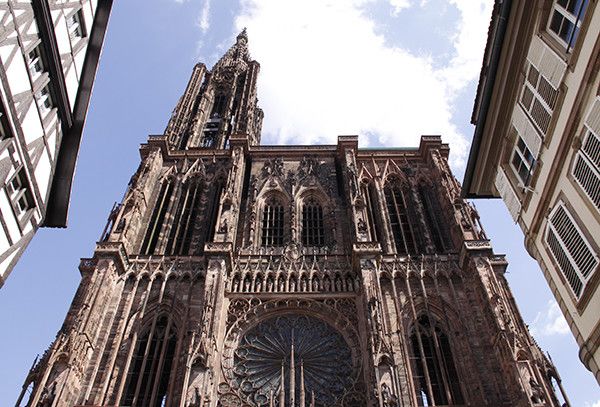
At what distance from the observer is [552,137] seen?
10141 millimetres

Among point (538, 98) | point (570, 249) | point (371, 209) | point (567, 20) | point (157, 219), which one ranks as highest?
point (371, 209)

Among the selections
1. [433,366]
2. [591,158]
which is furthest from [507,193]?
[433,366]

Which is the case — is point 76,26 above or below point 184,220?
below

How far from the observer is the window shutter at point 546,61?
980 cm

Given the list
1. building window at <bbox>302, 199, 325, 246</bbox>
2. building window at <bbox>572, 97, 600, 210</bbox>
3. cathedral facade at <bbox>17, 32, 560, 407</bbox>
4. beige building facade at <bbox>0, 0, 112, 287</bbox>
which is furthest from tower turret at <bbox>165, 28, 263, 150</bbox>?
building window at <bbox>572, 97, 600, 210</bbox>

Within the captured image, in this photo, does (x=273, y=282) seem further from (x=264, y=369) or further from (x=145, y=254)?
(x=145, y=254)

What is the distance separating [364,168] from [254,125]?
556 inches

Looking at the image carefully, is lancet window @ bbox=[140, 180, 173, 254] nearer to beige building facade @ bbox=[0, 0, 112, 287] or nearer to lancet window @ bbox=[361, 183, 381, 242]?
lancet window @ bbox=[361, 183, 381, 242]

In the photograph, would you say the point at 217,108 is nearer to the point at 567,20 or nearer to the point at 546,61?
the point at 546,61

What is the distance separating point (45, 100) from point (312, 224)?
1507 centimetres

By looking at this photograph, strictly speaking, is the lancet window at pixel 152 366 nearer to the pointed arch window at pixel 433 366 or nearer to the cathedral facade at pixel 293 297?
the cathedral facade at pixel 293 297

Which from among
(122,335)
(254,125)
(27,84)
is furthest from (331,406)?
(254,125)

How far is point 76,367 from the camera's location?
58.3ft

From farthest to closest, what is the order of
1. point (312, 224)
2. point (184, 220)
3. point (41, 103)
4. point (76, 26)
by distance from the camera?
point (184, 220)
point (312, 224)
point (76, 26)
point (41, 103)
